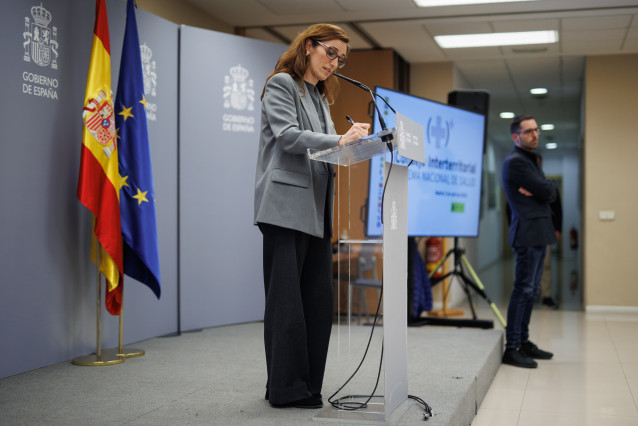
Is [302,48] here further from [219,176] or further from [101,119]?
[219,176]

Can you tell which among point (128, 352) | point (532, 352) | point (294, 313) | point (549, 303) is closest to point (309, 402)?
point (294, 313)

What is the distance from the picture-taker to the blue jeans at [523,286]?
14.6 ft

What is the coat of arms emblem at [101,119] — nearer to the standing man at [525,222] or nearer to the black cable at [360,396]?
the black cable at [360,396]

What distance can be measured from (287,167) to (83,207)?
1.88 m

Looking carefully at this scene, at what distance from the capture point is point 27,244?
3.62 m

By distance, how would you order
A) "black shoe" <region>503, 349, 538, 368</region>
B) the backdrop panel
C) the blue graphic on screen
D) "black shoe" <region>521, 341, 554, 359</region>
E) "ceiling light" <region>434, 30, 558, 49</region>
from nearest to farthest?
1. the backdrop panel
2. "black shoe" <region>503, 349, 538, 368</region>
3. "black shoe" <region>521, 341, 554, 359</region>
4. the blue graphic on screen
5. "ceiling light" <region>434, 30, 558, 49</region>

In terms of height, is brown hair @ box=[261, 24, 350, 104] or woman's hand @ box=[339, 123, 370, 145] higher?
brown hair @ box=[261, 24, 350, 104]

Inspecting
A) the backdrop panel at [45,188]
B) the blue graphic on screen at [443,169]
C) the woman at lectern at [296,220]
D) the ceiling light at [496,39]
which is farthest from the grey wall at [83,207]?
the ceiling light at [496,39]

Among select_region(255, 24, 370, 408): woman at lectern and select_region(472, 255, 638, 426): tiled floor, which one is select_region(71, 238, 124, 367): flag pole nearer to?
select_region(255, 24, 370, 408): woman at lectern

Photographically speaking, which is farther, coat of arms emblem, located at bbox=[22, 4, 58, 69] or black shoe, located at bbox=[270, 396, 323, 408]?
coat of arms emblem, located at bbox=[22, 4, 58, 69]

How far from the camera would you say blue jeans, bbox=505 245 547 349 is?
4.46m

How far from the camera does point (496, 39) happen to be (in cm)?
697

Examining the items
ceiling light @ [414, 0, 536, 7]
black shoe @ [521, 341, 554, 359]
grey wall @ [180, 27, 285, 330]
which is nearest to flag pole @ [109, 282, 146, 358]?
grey wall @ [180, 27, 285, 330]

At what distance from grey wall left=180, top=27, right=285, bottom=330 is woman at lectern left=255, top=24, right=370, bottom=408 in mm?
2454
